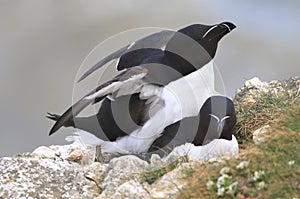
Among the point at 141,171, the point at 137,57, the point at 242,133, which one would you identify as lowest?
the point at 242,133

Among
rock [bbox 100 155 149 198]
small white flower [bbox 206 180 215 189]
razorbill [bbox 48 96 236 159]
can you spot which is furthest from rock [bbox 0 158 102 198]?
small white flower [bbox 206 180 215 189]

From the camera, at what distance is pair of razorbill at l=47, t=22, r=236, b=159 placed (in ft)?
20.5

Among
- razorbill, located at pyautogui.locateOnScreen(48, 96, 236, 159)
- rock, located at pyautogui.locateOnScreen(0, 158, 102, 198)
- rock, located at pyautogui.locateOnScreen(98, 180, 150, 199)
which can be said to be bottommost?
razorbill, located at pyautogui.locateOnScreen(48, 96, 236, 159)

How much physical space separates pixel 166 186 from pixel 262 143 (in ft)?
2.46

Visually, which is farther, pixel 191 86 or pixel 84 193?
pixel 191 86

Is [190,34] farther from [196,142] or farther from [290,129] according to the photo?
[290,129]

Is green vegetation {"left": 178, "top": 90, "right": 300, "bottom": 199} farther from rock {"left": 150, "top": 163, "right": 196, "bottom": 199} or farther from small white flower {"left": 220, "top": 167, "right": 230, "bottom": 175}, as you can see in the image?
rock {"left": 150, "top": 163, "right": 196, "bottom": 199}

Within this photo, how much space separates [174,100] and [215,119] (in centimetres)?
47

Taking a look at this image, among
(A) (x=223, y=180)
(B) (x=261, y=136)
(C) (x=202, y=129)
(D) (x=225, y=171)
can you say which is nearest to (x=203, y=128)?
(C) (x=202, y=129)

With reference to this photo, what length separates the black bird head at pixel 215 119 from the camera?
20.8ft

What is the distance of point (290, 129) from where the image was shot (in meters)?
4.66

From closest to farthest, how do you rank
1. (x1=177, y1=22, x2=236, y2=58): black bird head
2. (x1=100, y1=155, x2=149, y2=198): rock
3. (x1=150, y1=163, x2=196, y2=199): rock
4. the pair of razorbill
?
(x1=150, y1=163, x2=196, y2=199): rock → (x1=100, y1=155, x2=149, y2=198): rock → the pair of razorbill → (x1=177, y1=22, x2=236, y2=58): black bird head

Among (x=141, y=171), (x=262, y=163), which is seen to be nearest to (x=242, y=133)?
(x=141, y=171)

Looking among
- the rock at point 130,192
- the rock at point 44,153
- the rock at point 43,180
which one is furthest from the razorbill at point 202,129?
the rock at point 130,192
